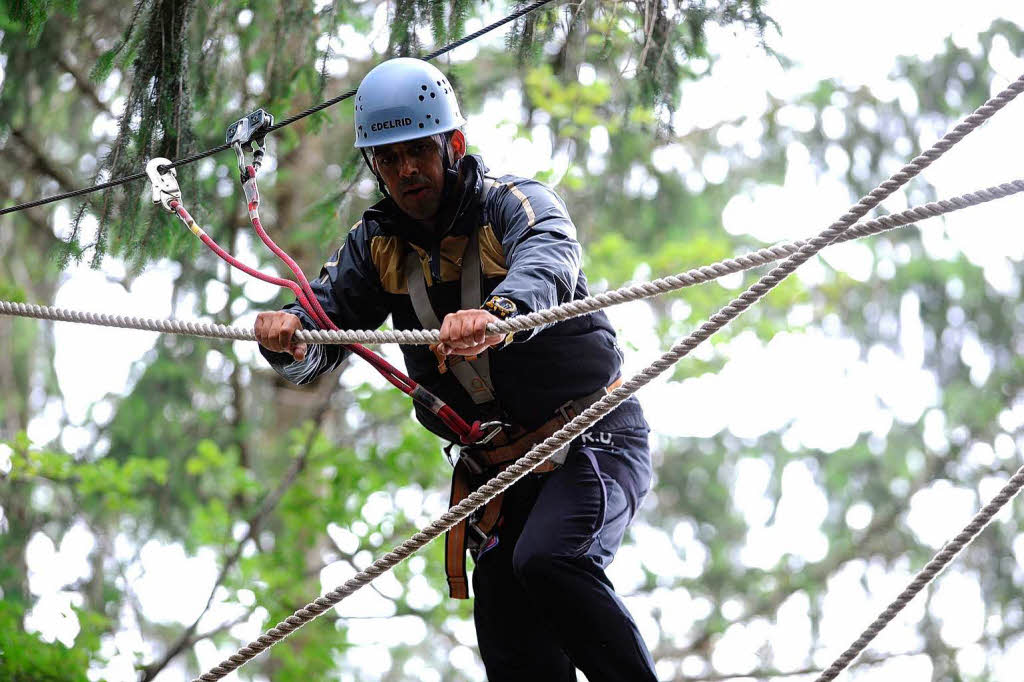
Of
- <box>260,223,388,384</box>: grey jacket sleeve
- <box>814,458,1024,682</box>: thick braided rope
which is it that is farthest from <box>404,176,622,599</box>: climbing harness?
<box>814,458,1024,682</box>: thick braided rope

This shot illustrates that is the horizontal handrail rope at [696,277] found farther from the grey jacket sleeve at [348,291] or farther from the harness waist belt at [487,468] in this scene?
the harness waist belt at [487,468]

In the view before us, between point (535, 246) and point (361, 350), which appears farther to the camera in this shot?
point (361, 350)

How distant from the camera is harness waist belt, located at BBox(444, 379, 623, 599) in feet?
9.37

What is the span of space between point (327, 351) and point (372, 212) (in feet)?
1.24

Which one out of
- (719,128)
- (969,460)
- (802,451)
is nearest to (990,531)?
(969,460)

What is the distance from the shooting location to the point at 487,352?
112 inches

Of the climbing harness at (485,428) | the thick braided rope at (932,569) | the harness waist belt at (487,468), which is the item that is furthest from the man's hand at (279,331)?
the thick braided rope at (932,569)

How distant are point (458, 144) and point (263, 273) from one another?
579 mm

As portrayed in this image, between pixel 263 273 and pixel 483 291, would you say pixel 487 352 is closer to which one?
pixel 483 291

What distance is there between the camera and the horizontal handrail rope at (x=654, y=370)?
2377 mm

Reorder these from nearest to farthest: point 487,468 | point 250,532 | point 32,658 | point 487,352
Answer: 1. point 487,352
2. point 487,468
3. point 32,658
4. point 250,532

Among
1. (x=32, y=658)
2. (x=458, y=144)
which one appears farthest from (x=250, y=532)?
(x=458, y=144)

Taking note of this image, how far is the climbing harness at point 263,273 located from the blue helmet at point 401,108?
33 cm

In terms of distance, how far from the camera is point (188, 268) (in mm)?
7270
